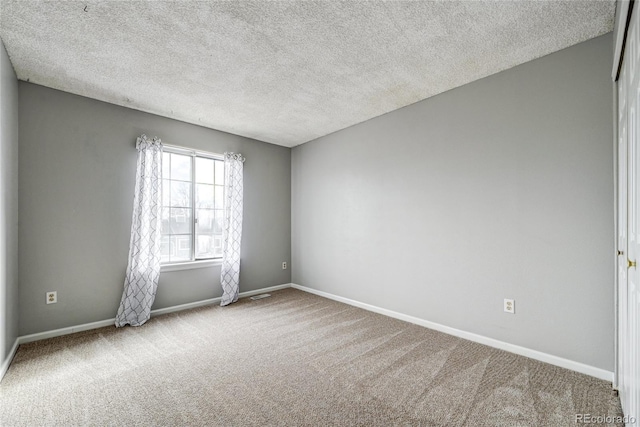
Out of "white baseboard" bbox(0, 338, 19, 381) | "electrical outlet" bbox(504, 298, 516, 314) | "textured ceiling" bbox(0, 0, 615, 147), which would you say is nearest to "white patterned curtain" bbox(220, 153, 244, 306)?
"textured ceiling" bbox(0, 0, 615, 147)

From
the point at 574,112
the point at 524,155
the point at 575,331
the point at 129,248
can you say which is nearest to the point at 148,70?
the point at 129,248

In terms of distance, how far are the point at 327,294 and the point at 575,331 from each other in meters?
2.89

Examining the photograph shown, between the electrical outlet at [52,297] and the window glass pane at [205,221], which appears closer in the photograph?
the electrical outlet at [52,297]

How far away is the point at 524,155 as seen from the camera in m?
2.55

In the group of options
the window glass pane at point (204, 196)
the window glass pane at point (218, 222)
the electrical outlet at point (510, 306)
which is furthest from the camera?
the window glass pane at point (218, 222)

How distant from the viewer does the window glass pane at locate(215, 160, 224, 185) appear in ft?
14.2

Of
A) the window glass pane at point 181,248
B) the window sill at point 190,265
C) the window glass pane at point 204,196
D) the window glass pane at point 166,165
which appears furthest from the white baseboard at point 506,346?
the window glass pane at point 166,165

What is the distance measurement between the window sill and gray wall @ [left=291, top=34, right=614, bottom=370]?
1.91 m

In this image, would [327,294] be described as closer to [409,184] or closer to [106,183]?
[409,184]

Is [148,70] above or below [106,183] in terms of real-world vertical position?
above

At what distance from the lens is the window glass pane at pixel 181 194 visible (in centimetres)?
388

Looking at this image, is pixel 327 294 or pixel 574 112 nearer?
pixel 574 112

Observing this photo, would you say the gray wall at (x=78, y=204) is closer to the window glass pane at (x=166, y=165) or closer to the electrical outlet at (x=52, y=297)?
the electrical outlet at (x=52, y=297)

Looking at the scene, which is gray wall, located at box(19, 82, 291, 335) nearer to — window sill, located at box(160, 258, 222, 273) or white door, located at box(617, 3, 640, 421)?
window sill, located at box(160, 258, 222, 273)
